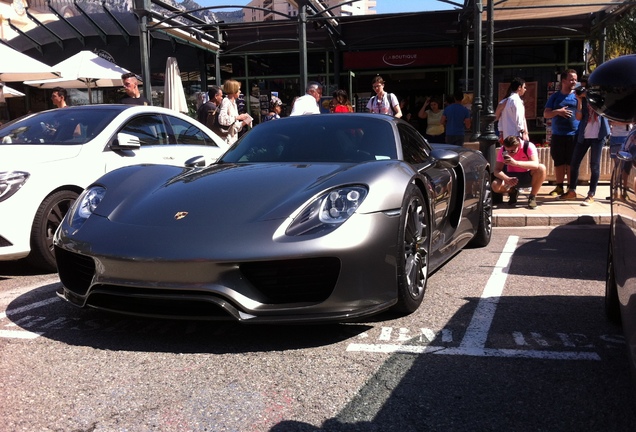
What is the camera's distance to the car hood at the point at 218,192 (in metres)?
3.24

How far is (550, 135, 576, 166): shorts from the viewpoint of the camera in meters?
9.15

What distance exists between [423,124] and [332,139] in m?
13.5

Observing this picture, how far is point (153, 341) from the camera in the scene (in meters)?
3.25

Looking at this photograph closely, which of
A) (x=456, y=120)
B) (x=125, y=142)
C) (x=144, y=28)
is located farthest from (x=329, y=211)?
(x=144, y=28)

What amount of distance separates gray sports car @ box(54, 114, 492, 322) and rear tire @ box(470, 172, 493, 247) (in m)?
1.89

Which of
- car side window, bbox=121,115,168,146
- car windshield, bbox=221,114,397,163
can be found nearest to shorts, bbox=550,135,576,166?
car windshield, bbox=221,114,397,163

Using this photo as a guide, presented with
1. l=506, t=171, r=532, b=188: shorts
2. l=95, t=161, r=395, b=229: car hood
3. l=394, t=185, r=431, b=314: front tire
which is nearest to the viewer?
l=95, t=161, r=395, b=229: car hood

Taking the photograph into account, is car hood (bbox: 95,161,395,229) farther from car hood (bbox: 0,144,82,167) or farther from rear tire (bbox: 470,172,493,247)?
rear tire (bbox: 470,172,493,247)

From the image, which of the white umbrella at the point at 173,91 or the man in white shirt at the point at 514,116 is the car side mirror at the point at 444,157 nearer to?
the man in white shirt at the point at 514,116

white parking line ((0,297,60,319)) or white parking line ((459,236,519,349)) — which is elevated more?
white parking line ((0,297,60,319))

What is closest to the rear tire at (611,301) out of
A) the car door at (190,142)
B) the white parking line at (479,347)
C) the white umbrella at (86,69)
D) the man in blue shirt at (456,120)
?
the white parking line at (479,347)

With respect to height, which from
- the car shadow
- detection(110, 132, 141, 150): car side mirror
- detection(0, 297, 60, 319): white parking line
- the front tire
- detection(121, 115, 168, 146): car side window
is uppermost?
detection(121, 115, 168, 146): car side window

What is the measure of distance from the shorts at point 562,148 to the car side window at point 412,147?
506 cm

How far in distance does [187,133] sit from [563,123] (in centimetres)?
543
